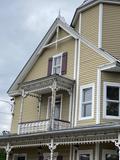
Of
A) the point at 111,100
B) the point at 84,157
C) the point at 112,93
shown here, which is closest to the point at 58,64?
the point at 112,93

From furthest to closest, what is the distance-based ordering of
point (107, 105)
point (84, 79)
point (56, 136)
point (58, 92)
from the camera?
1. point (58, 92)
2. point (84, 79)
3. point (107, 105)
4. point (56, 136)

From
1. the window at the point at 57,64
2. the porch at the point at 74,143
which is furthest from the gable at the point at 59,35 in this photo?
the porch at the point at 74,143

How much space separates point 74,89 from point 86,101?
1.42 meters

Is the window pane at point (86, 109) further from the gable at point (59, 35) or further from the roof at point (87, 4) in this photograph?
the roof at point (87, 4)

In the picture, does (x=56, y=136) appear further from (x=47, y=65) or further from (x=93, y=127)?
(x=47, y=65)

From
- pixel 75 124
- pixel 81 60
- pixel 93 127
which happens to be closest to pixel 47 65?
pixel 81 60

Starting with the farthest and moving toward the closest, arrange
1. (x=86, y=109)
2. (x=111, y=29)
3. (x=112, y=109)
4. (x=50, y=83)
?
(x=111, y=29)
(x=50, y=83)
(x=86, y=109)
(x=112, y=109)

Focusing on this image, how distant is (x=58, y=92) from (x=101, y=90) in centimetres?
397

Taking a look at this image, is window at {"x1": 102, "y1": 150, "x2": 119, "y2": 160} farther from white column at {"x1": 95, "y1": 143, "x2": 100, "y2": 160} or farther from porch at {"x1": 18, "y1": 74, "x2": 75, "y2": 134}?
porch at {"x1": 18, "y1": 74, "x2": 75, "y2": 134}

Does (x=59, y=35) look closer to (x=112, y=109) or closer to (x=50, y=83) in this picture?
(x=50, y=83)

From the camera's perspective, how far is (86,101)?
68.0 ft

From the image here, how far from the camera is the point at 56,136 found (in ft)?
60.7

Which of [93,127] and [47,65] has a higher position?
[47,65]

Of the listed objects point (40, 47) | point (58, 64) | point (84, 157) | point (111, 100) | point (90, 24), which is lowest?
point (84, 157)
